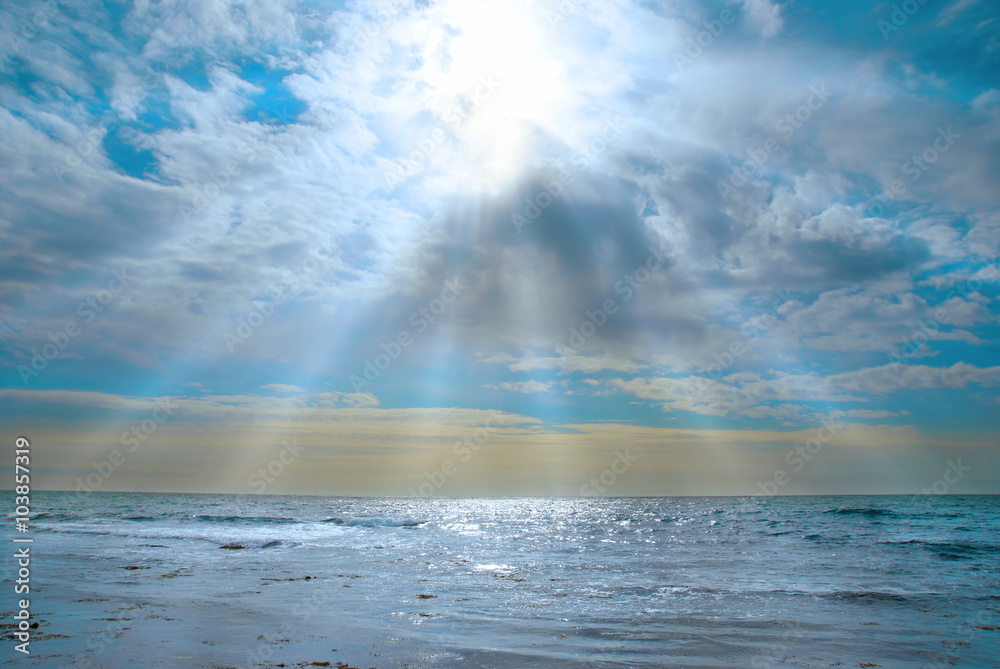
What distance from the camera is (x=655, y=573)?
70.8 feet

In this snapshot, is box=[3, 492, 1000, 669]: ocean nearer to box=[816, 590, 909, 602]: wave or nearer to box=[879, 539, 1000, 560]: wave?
box=[816, 590, 909, 602]: wave

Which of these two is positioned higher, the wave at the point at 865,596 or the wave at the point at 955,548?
the wave at the point at 865,596

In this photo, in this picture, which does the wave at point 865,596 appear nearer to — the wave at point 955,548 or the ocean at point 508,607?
the ocean at point 508,607

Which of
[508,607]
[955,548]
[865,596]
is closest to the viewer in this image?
[508,607]

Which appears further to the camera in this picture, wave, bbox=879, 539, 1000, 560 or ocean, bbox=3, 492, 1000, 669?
wave, bbox=879, 539, 1000, 560

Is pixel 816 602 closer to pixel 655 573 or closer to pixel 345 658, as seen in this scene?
pixel 655 573

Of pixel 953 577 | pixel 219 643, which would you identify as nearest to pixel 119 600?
pixel 219 643

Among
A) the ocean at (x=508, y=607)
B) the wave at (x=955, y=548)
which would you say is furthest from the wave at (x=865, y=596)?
the wave at (x=955, y=548)

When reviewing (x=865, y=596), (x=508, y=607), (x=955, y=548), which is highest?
(x=508, y=607)

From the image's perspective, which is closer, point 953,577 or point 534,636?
point 534,636

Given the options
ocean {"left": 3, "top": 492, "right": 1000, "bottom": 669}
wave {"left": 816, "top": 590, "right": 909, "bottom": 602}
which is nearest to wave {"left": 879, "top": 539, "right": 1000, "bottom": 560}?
ocean {"left": 3, "top": 492, "right": 1000, "bottom": 669}

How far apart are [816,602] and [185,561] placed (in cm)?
2498

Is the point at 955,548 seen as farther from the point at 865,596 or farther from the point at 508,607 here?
the point at 508,607

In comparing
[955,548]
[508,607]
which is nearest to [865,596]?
[508,607]
